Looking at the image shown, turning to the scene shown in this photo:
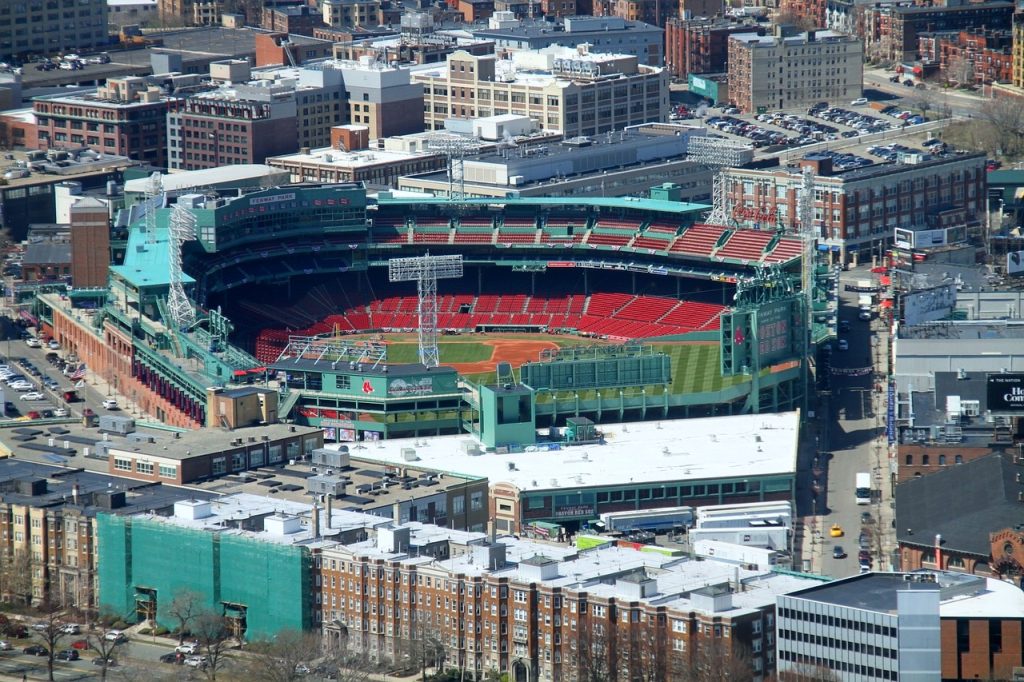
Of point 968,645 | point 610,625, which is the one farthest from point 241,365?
point 968,645

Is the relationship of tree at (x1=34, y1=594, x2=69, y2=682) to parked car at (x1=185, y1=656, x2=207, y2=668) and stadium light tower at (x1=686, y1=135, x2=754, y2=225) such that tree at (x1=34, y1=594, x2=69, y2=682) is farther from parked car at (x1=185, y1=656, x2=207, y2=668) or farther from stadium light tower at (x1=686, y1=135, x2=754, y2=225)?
stadium light tower at (x1=686, y1=135, x2=754, y2=225)

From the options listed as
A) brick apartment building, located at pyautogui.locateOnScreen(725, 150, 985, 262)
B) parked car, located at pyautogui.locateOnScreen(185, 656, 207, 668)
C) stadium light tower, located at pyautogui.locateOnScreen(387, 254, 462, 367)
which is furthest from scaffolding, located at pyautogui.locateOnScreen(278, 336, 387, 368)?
parked car, located at pyautogui.locateOnScreen(185, 656, 207, 668)

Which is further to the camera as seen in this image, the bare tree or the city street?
the city street

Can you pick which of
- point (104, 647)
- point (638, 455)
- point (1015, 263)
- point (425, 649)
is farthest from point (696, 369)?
point (104, 647)

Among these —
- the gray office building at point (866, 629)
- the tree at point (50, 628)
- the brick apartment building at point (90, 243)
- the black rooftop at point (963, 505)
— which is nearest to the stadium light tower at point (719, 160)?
the brick apartment building at point (90, 243)

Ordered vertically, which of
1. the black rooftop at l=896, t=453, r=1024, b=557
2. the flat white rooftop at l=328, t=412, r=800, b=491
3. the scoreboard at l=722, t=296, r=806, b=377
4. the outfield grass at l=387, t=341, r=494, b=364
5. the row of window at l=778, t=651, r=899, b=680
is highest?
the scoreboard at l=722, t=296, r=806, b=377

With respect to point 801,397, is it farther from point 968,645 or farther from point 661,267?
point 968,645
